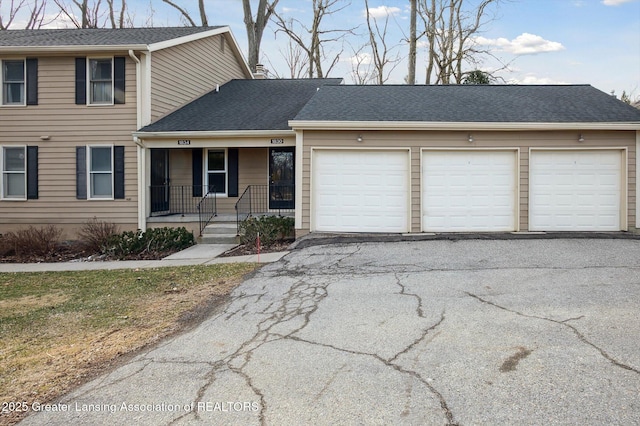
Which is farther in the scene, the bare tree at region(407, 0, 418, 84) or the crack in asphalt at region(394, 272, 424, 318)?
the bare tree at region(407, 0, 418, 84)

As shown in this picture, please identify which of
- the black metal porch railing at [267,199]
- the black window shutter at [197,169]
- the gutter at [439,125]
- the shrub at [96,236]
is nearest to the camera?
the gutter at [439,125]

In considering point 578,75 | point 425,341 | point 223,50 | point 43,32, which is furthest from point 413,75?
point 425,341

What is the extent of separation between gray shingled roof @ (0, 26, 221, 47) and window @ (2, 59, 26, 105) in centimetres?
58

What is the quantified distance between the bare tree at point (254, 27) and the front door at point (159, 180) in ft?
37.4

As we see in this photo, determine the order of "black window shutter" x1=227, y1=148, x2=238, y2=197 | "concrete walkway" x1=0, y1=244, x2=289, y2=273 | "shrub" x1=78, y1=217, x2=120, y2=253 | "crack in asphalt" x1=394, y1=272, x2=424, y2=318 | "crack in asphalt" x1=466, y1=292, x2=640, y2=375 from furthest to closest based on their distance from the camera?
"black window shutter" x1=227, y1=148, x2=238, y2=197 < "shrub" x1=78, y1=217, x2=120, y2=253 < "concrete walkway" x1=0, y1=244, x2=289, y2=273 < "crack in asphalt" x1=394, y1=272, x2=424, y2=318 < "crack in asphalt" x1=466, y1=292, x2=640, y2=375

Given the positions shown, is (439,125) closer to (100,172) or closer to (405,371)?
(405,371)

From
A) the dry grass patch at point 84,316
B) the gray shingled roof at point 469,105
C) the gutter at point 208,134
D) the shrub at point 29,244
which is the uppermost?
the gray shingled roof at point 469,105

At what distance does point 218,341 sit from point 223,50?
16.0 metres

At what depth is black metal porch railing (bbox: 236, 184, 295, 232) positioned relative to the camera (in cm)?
1526

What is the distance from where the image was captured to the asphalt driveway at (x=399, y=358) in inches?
135

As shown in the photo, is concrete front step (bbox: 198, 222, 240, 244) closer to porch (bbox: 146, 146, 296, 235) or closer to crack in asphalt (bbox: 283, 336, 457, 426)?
porch (bbox: 146, 146, 296, 235)

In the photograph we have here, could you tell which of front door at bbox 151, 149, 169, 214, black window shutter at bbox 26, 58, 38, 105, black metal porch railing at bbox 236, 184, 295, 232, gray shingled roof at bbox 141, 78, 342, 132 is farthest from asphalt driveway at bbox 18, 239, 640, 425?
black window shutter at bbox 26, 58, 38, 105

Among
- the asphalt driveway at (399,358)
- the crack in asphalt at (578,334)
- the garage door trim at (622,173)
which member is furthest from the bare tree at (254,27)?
the crack in asphalt at (578,334)

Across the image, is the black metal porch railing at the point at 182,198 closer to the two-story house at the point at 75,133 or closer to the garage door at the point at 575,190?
the two-story house at the point at 75,133
